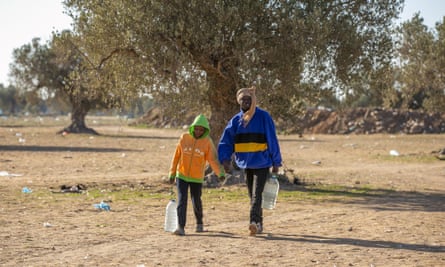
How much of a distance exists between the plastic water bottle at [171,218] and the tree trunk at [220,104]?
7.63 meters

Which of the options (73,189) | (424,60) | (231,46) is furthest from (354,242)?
(424,60)

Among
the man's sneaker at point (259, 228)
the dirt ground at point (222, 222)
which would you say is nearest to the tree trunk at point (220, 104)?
the dirt ground at point (222, 222)

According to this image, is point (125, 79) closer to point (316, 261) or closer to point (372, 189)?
point (372, 189)

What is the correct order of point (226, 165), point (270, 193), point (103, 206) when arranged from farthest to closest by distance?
1. point (103, 206)
2. point (270, 193)
3. point (226, 165)

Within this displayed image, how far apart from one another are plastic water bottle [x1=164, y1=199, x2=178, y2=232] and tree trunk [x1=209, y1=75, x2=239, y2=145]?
7.63m

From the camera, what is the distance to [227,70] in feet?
58.0

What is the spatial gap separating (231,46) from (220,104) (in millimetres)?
2308

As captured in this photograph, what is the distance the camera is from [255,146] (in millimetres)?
10719

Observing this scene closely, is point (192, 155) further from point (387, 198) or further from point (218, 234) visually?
point (387, 198)

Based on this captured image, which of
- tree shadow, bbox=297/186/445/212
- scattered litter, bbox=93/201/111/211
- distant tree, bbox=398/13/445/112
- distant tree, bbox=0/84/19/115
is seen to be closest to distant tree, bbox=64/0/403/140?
tree shadow, bbox=297/186/445/212

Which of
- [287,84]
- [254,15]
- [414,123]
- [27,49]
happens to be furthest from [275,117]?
[414,123]

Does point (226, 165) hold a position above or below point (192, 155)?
below

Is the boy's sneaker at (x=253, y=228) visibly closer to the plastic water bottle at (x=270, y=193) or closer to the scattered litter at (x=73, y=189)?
the plastic water bottle at (x=270, y=193)

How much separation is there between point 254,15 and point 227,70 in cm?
176
